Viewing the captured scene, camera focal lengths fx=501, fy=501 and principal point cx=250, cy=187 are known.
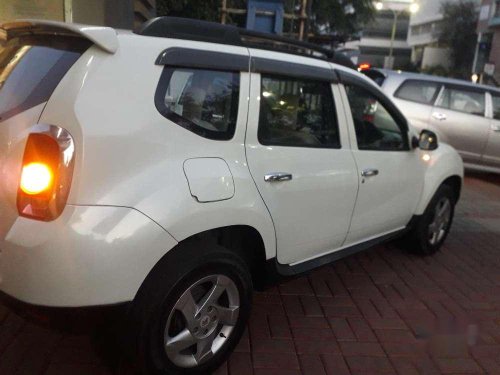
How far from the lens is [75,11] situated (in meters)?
6.21

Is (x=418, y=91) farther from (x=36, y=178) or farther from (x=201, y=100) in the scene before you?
(x=36, y=178)

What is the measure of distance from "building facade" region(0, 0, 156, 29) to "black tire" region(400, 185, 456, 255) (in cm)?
462

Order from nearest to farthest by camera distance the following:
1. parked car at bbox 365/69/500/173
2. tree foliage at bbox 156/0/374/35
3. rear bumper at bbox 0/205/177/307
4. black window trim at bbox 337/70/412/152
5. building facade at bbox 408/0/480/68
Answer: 1. rear bumper at bbox 0/205/177/307
2. black window trim at bbox 337/70/412/152
3. parked car at bbox 365/69/500/173
4. tree foliage at bbox 156/0/374/35
5. building facade at bbox 408/0/480/68

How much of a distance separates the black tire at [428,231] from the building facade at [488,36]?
46.4 meters

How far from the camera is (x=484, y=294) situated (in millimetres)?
3975

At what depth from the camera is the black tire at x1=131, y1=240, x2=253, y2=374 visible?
2223mm

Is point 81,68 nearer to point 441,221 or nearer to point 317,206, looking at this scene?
point 317,206

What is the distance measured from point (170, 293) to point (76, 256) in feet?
1.55

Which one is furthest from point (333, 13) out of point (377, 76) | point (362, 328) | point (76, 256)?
point (76, 256)

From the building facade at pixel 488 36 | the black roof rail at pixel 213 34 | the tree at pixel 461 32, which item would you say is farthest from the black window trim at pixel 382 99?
the tree at pixel 461 32

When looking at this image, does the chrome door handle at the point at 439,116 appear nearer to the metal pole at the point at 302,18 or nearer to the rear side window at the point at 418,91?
the rear side window at the point at 418,91

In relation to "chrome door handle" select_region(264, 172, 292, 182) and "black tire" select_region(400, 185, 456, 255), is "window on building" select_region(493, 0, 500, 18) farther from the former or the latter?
"chrome door handle" select_region(264, 172, 292, 182)

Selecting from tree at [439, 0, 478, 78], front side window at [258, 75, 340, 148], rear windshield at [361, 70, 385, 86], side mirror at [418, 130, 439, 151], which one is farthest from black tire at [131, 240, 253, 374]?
Answer: tree at [439, 0, 478, 78]

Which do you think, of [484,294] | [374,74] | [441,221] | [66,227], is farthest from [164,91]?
[374,74]
